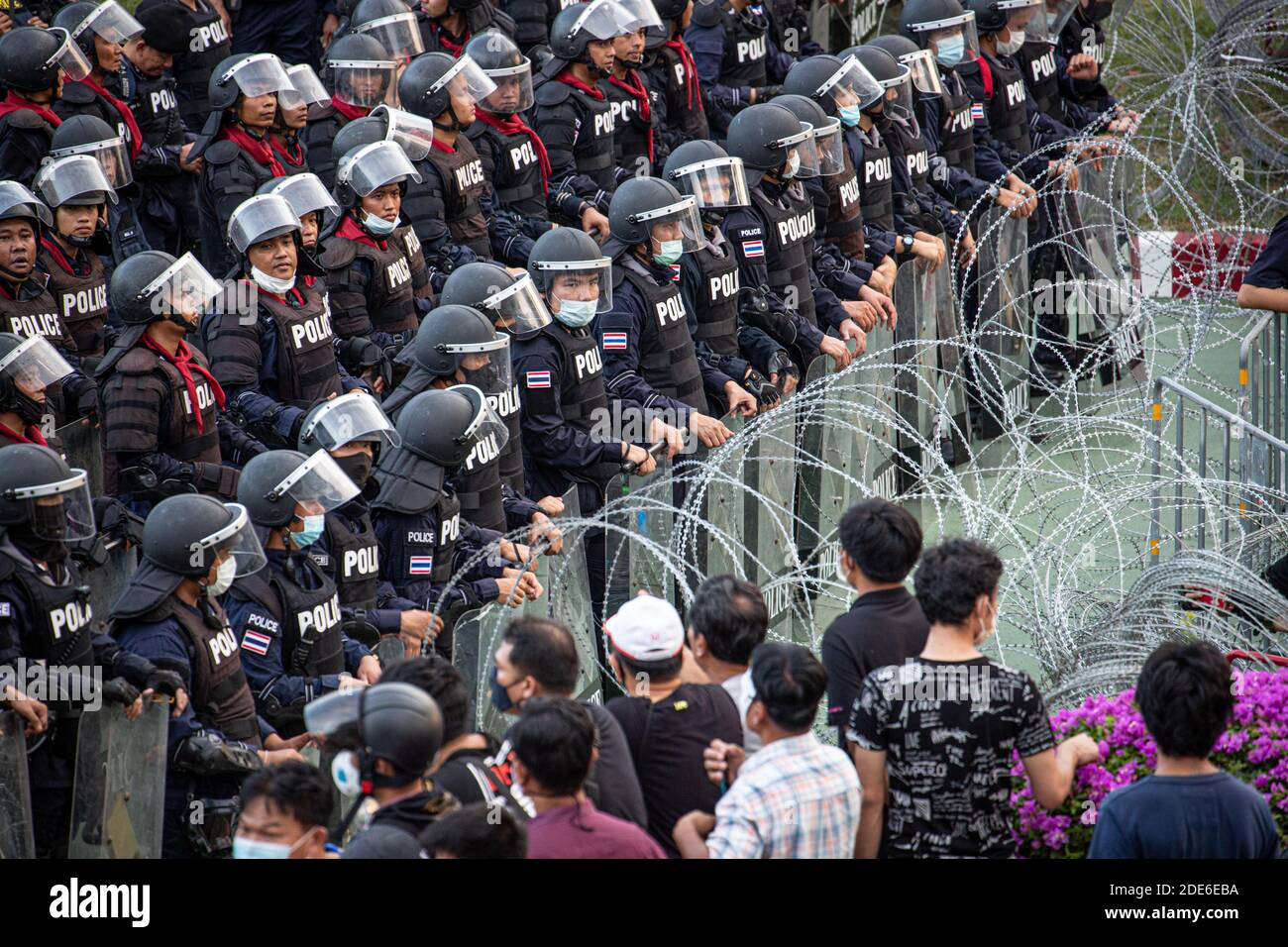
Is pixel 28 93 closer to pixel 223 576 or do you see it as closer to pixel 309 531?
pixel 309 531

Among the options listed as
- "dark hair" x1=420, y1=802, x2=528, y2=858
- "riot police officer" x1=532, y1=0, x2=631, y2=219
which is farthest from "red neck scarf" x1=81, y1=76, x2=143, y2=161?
"dark hair" x1=420, y1=802, x2=528, y2=858

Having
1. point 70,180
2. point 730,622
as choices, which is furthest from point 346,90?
point 730,622

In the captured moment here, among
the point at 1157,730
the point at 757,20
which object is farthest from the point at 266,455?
the point at 757,20

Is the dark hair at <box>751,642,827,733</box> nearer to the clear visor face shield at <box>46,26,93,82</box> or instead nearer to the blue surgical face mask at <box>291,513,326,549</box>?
the blue surgical face mask at <box>291,513,326,549</box>

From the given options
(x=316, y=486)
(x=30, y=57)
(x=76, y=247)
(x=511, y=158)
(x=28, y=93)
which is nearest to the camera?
(x=316, y=486)

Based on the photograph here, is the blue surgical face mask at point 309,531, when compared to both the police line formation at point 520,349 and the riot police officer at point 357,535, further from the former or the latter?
the riot police officer at point 357,535

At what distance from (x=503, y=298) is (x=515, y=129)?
103 inches

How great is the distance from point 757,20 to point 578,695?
6507mm

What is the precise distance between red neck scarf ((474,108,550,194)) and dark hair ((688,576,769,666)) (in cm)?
567

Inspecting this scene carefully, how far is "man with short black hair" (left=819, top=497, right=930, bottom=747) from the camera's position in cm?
532

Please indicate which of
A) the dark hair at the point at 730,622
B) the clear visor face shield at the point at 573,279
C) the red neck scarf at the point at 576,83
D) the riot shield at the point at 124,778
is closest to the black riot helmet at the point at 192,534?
the riot shield at the point at 124,778

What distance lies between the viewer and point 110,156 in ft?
31.1

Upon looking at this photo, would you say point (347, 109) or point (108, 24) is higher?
point (108, 24)

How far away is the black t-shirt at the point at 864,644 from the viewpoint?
5.31 meters
